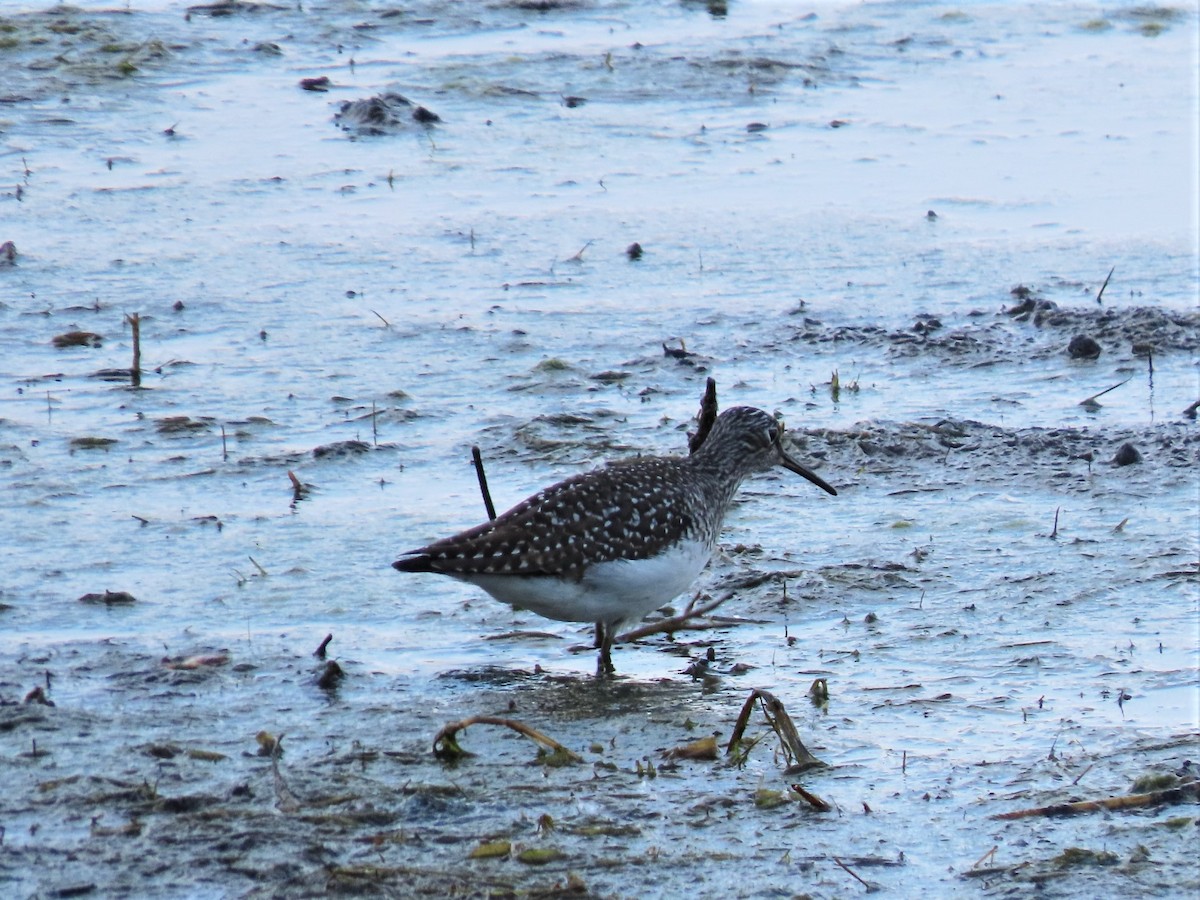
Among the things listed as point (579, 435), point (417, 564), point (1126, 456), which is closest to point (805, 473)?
point (579, 435)

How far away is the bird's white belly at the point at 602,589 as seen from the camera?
22.3ft

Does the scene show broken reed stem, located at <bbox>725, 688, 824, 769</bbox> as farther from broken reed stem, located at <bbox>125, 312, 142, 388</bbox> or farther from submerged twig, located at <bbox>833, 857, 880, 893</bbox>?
broken reed stem, located at <bbox>125, 312, 142, 388</bbox>

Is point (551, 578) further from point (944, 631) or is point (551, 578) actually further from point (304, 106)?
point (304, 106)

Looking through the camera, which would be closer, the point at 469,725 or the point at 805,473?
the point at 469,725

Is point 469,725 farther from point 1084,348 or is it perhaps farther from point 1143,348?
point 1143,348

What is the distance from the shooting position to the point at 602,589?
6879mm

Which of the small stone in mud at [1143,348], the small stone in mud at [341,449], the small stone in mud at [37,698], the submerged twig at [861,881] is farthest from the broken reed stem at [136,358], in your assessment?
the submerged twig at [861,881]

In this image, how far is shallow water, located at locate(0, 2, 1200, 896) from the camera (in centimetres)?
561

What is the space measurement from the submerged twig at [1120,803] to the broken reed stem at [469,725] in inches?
55.5

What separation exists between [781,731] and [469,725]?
1.02 meters

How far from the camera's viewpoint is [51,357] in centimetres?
1020

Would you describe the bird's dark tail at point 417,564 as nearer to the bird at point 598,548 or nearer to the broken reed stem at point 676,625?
the bird at point 598,548

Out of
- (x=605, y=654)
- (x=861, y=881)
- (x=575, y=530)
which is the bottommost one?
(x=605, y=654)

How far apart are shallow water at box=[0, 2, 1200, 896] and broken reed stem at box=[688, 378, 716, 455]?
45 centimetres
